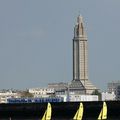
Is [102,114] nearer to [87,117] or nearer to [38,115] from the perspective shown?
[87,117]

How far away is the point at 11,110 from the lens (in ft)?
293

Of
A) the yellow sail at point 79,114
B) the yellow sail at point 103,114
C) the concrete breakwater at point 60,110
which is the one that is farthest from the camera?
the concrete breakwater at point 60,110

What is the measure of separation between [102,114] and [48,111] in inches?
206

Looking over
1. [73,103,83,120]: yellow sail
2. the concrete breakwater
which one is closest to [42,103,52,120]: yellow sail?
[73,103,83,120]: yellow sail

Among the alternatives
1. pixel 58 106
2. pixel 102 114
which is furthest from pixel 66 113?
pixel 102 114

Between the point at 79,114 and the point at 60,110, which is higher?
the point at 60,110

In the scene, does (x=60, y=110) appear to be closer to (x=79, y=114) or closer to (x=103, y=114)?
(x=79, y=114)

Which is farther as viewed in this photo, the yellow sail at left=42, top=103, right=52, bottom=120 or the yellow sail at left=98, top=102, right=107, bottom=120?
the yellow sail at left=42, top=103, right=52, bottom=120

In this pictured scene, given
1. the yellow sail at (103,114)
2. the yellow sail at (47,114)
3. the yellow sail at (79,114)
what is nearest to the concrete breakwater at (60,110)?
the yellow sail at (103,114)

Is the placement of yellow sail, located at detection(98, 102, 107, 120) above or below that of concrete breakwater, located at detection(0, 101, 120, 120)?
below

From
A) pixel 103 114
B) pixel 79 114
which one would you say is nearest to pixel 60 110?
pixel 79 114

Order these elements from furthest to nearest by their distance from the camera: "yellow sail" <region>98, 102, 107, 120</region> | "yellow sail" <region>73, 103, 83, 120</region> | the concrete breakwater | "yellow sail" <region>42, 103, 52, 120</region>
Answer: the concrete breakwater, "yellow sail" <region>42, 103, 52, 120</region>, "yellow sail" <region>73, 103, 83, 120</region>, "yellow sail" <region>98, 102, 107, 120</region>

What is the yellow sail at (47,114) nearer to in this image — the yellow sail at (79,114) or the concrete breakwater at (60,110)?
the yellow sail at (79,114)

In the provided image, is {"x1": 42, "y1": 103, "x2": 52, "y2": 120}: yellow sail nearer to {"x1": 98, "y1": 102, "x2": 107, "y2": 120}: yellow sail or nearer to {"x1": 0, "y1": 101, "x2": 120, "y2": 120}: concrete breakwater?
{"x1": 0, "y1": 101, "x2": 120, "y2": 120}: concrete breakwater
